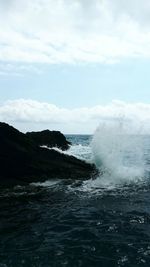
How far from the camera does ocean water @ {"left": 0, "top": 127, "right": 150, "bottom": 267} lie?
11.2 meters

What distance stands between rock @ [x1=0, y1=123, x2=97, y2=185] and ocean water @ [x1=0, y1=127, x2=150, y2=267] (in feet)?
3.16

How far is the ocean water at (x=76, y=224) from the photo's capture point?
11227 millimetres

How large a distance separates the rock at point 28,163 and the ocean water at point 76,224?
0.96 m

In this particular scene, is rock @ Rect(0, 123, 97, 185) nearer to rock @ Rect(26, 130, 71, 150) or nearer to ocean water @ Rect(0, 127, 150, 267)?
ocean water @ Rect(0, 127, 150, 267)

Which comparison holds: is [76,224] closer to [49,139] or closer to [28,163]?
[28,163]

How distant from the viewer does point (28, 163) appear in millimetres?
23906

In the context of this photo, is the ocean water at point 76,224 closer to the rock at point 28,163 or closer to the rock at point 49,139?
the rock at point 28,163

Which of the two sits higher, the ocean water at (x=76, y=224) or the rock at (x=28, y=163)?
the rock at (x=28, y=163)

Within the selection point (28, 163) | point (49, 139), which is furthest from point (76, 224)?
point (49, 139)

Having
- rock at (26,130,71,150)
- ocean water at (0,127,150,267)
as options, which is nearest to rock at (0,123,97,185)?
ocean water at (0,127,150,267)

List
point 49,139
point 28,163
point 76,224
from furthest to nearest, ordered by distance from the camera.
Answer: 1. point 49,139
2. point 28,163
3. point 76,224

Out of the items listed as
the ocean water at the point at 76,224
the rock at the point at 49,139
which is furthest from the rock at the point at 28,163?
the rock at the point at 49,139

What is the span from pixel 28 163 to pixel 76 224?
32.6ft

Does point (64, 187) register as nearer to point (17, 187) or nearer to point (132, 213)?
point (17, 187)
